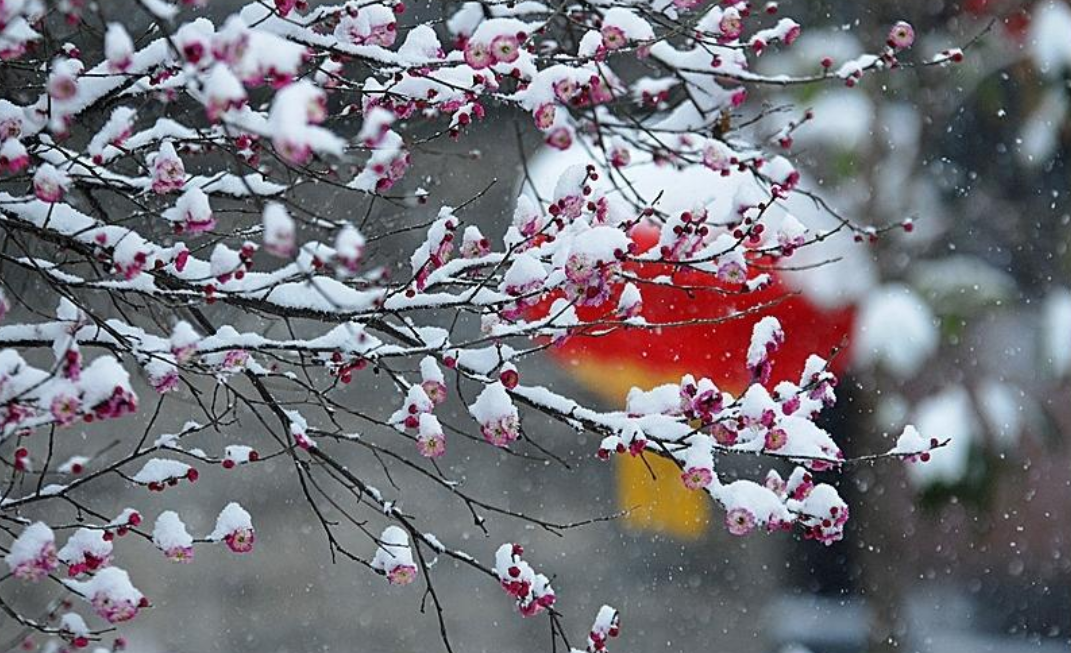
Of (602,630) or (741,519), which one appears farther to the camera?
(602,630)

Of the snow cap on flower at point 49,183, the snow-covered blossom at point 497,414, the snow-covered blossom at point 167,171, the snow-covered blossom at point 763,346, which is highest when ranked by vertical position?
the snow-covered blossom at point 167,171

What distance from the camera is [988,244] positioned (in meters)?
6.16

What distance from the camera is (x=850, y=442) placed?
20.7ft

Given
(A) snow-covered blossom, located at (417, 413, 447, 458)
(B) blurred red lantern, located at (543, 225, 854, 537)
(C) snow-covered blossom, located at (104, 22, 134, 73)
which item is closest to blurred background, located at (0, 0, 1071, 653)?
(B) blurred red lantern, located at (543, 225, 854, 537)

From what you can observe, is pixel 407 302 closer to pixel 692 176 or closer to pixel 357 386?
pixel 692 176

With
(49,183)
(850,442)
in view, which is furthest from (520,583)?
(850,442)

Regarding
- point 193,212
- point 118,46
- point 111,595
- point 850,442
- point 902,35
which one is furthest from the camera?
point 850,442

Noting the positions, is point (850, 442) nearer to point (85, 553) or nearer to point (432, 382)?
point (432, 382)

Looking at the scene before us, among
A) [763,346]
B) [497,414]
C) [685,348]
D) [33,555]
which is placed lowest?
[33,555]

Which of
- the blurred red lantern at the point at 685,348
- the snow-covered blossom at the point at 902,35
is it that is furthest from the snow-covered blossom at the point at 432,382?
the blurred red lantern at the point at 685,348

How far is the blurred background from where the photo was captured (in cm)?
557

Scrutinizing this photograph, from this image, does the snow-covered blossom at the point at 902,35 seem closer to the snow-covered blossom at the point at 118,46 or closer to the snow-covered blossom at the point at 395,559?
the snow-covered blossom at the point at 395,559

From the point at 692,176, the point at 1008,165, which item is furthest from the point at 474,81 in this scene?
the point at 1008,165

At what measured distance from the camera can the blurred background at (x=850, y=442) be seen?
18.3 feet
